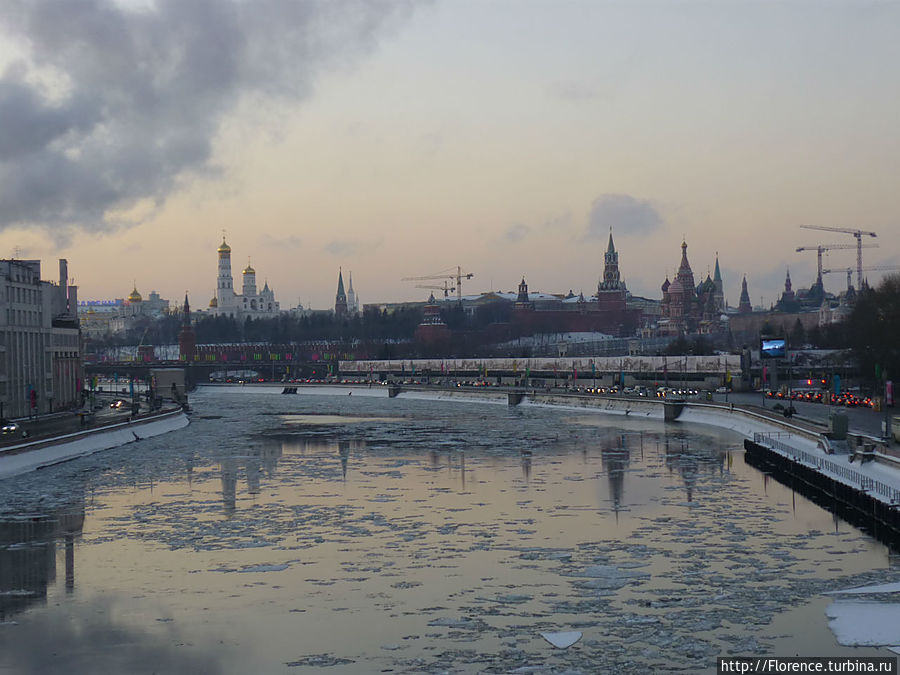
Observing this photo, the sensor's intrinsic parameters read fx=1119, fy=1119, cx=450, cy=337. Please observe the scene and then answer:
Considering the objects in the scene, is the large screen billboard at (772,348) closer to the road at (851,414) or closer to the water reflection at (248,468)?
the road at (851,414)

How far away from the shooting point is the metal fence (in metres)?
40.5

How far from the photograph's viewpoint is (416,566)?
32188 millimetres

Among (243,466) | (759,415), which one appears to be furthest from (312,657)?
(759,415)

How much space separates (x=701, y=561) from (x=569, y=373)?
131m

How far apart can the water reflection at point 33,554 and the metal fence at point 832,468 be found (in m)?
27.4

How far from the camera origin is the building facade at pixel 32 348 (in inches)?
3036

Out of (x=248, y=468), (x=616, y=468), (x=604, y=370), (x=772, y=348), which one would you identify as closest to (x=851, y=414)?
(x=772, y=348)

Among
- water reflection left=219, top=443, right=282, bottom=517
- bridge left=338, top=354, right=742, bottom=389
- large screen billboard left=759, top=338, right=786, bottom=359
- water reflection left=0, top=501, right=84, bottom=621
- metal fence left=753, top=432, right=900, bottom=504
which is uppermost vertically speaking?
large screen billboard left=759, top=338, right=786, bottom=359

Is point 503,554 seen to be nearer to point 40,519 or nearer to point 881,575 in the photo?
point 881,575

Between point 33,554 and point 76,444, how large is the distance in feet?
97.3

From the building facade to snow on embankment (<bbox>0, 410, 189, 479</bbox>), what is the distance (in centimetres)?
785

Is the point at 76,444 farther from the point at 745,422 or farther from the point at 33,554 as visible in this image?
the point at 745,422

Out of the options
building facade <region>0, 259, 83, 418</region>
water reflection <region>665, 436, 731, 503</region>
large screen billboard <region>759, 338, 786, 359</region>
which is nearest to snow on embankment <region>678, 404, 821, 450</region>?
water reflection <region>665, 436, 731, 503</region>

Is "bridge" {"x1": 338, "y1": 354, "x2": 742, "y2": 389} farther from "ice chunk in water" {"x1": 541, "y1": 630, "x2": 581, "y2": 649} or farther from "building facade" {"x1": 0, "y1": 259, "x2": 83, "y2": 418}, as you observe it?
"ice chunk in water" {"x1": 541, "y1": 630, "x2": 581, "y2": 649}
